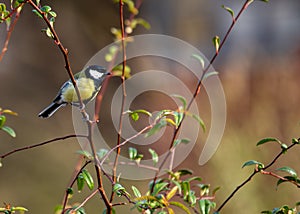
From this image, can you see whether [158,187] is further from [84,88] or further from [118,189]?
[84,88]

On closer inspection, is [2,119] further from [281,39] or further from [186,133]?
[281,39]

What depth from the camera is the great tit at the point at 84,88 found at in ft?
4.79

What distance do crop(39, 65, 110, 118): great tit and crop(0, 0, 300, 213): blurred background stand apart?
1919 millimetres

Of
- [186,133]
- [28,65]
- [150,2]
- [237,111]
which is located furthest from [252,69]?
[28,65]

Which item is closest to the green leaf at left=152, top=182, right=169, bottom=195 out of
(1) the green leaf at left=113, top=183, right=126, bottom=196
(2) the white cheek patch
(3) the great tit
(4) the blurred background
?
(1) the green leaf at left=113, top=183, right=126, bottom=196

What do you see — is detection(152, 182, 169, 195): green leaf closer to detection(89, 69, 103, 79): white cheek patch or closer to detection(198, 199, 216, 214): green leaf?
detection(198, 199, 216, 214): green leaf

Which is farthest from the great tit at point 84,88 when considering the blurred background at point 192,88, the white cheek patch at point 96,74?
the blurred background at point 192,88

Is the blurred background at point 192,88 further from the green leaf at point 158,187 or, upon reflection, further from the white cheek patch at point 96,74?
the green leaf at point 158,187

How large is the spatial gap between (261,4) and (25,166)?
2979 mm

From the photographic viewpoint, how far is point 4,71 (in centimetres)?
386

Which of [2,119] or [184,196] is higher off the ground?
[2,119]

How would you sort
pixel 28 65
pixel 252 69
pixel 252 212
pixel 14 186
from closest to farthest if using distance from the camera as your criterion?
pixel 252 212
pixel 14 186
pixel 28 65
pixel 252 69

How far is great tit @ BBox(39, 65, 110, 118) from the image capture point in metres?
1.46

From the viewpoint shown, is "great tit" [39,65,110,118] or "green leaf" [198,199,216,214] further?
"great tit" [39,65,110,118]
